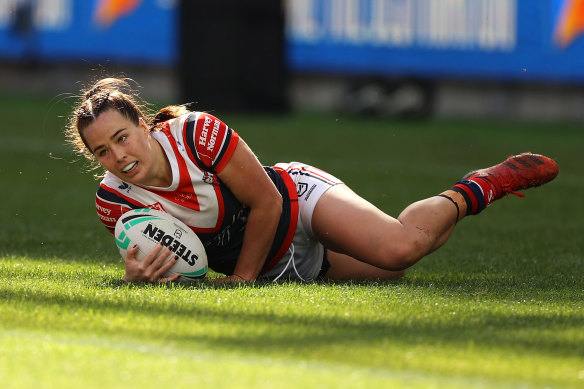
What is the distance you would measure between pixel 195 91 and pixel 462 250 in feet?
37.8

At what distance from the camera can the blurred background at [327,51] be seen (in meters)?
17.3

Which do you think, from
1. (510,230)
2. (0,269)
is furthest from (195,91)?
(0,269)

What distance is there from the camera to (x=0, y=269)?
498 centimetres

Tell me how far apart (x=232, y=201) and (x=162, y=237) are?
1.14 feet

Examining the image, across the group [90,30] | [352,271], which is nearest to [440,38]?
[90,30]

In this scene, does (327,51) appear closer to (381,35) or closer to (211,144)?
(381,35)

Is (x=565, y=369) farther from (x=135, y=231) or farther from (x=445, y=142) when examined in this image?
(x=445, y=142)

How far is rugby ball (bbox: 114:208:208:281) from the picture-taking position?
4574 mm

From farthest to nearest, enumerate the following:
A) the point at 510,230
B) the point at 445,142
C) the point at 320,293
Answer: the point at 445,142 < the point at 510,230 < the point at 320,293

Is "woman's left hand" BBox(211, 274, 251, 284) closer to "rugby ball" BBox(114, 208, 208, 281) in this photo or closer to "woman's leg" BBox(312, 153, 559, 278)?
"rugby ball" BBox(114, 208, 208, 281)

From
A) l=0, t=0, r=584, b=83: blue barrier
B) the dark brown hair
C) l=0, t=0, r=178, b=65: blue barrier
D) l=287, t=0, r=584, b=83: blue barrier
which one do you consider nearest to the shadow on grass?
the dark brown hair

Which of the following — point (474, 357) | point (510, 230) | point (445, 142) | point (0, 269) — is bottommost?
point (445, 142)

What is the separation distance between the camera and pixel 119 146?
446cm

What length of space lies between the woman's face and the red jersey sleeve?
0.68 feet
